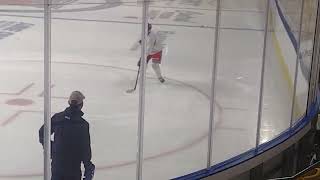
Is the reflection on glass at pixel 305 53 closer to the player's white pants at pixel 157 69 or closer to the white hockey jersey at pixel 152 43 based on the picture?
the white hockey jersey at pixel 152 43

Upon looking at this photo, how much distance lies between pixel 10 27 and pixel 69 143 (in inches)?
297

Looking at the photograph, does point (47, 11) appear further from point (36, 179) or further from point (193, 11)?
point (193, 11)

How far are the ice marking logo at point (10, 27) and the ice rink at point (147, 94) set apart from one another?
0.05 metres

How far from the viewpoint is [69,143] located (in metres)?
3.92

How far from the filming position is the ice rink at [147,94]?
5.19 m

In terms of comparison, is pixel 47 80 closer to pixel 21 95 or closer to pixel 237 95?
pixel 237 95

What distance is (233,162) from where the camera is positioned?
4887mm

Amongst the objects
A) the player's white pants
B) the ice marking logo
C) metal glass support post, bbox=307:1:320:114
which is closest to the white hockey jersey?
the player's white pants

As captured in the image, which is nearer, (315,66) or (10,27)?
(315,66)

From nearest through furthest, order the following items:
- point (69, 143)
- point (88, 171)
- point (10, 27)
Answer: point (69, 143), point (88, 171), point (10, 27)

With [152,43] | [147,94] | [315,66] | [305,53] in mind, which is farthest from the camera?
[147,94]

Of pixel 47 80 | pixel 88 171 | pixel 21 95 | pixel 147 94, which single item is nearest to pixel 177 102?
pixel 147 94

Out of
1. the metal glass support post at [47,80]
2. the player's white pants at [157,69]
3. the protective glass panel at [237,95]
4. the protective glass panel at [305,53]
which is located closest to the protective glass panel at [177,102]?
the player's white pants at [157,69]

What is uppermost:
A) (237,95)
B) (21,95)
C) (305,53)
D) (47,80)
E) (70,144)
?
(47,80)
